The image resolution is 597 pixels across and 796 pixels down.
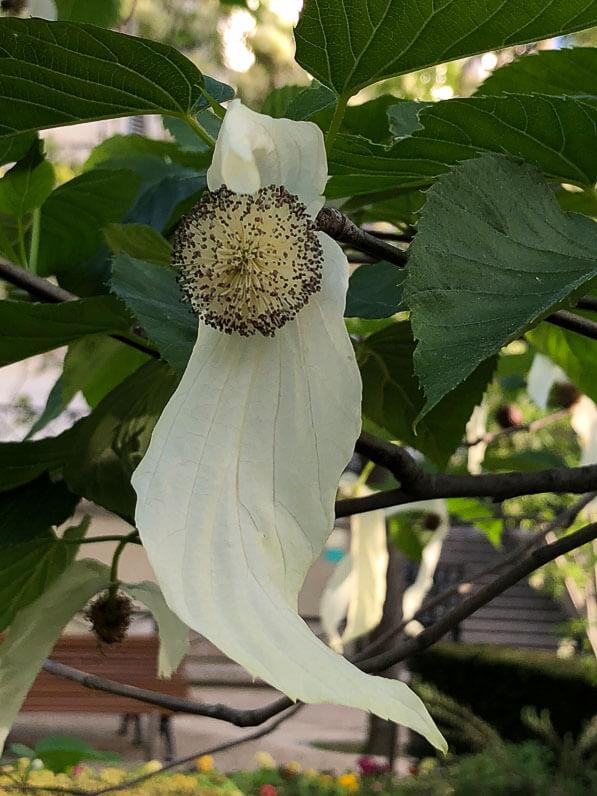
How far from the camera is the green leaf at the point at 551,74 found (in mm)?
377

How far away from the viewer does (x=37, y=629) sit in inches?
16.9

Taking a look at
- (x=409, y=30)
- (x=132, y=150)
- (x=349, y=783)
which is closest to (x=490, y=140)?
(x=409, y=30)

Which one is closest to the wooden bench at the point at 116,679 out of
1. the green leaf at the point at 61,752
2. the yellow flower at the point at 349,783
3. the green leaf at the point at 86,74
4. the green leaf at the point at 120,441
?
the yellow flower at the point at 349,783

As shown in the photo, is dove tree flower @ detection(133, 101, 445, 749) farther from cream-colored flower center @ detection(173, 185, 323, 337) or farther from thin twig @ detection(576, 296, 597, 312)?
thin twig @ detection(576, 296, 597, 312)

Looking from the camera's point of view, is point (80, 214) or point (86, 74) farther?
point (80, 214)

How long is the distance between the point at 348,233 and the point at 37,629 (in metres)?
0.26

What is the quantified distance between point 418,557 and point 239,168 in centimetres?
95

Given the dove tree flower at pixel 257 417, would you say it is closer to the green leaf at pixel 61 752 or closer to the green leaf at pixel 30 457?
the green leaf at pixel 30 457

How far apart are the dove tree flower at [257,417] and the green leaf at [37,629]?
0.22 m

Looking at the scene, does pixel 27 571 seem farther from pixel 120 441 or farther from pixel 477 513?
pixel 477 513

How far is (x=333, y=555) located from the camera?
18.8 feet

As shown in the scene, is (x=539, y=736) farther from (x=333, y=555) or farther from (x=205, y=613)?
(x=205, y=613)

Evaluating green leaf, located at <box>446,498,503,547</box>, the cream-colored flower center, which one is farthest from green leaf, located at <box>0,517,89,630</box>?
green leaf, located at <box>446,498,503,547</box>

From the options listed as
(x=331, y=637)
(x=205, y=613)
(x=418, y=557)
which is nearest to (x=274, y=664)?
(x=205, y=613)
